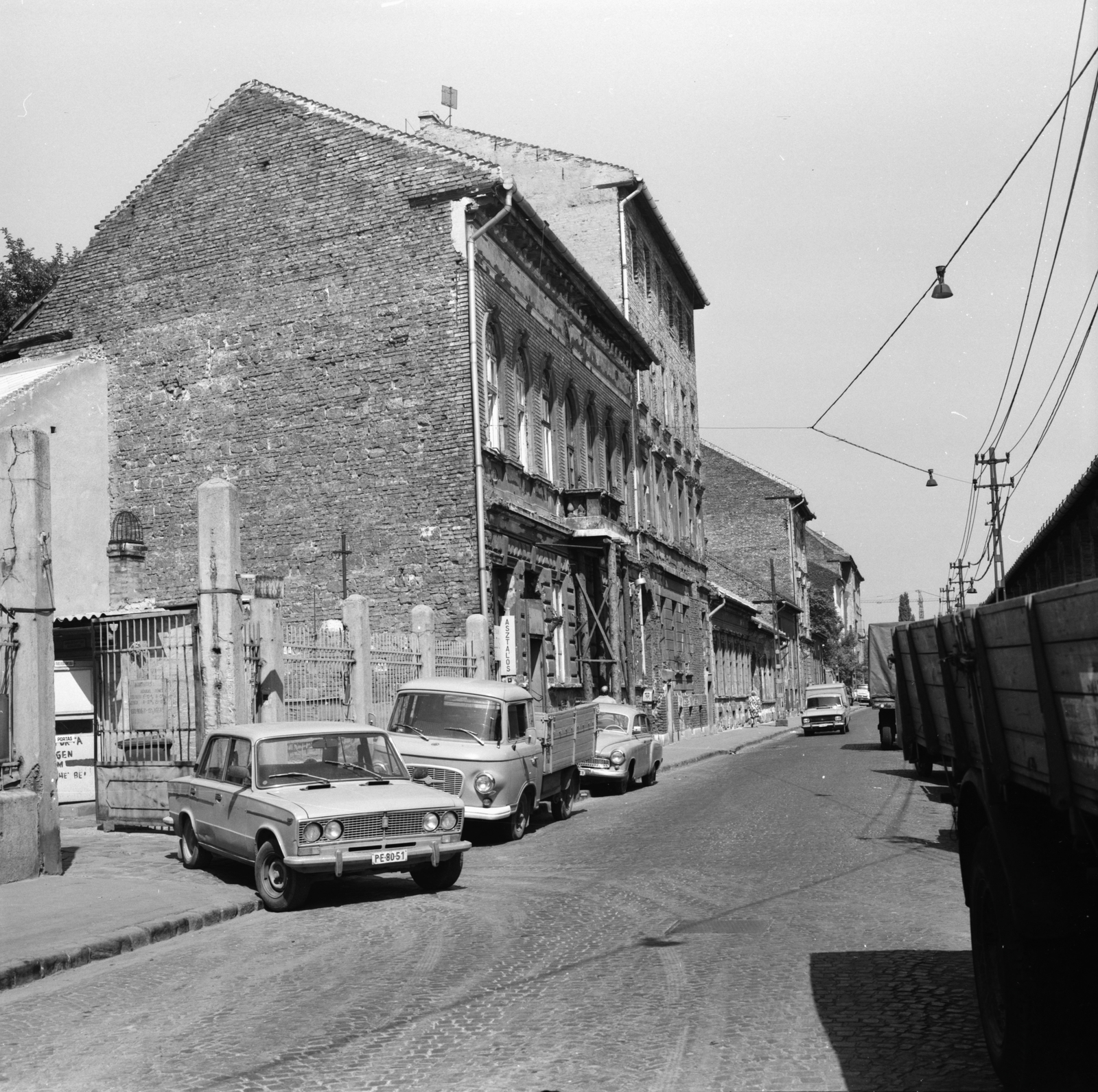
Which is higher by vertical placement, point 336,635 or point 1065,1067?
point 336,635

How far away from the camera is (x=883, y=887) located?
1066 centimetres

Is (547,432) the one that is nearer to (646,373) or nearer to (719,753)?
(719,753)

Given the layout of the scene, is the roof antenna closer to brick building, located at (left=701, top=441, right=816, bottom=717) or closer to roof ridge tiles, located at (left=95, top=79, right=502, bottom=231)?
roof ridge tiles, located at (left=95, top=79, right=502, bottom=231)

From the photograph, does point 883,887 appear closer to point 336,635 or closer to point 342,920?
point 342,920

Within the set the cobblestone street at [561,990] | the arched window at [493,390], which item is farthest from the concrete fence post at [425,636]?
the cobblestone street at [561,990]

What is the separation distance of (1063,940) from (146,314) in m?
25.9

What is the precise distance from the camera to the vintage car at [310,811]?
10.7 metres

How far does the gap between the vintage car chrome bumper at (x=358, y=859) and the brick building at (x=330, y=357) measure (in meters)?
13.5

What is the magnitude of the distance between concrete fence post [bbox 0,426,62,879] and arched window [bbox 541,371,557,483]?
59.9ft

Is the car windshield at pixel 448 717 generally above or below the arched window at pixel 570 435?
below

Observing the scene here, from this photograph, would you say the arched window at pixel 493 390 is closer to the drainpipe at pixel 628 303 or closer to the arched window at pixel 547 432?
the arched window at pixel 547 432

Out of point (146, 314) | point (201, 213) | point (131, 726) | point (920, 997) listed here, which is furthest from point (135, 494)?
point (920, 997)

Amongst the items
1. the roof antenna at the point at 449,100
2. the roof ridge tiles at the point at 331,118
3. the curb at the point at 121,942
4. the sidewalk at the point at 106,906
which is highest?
the roof antenna at the point at 449,100

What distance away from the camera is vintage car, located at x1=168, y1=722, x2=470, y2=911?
10719 mm
